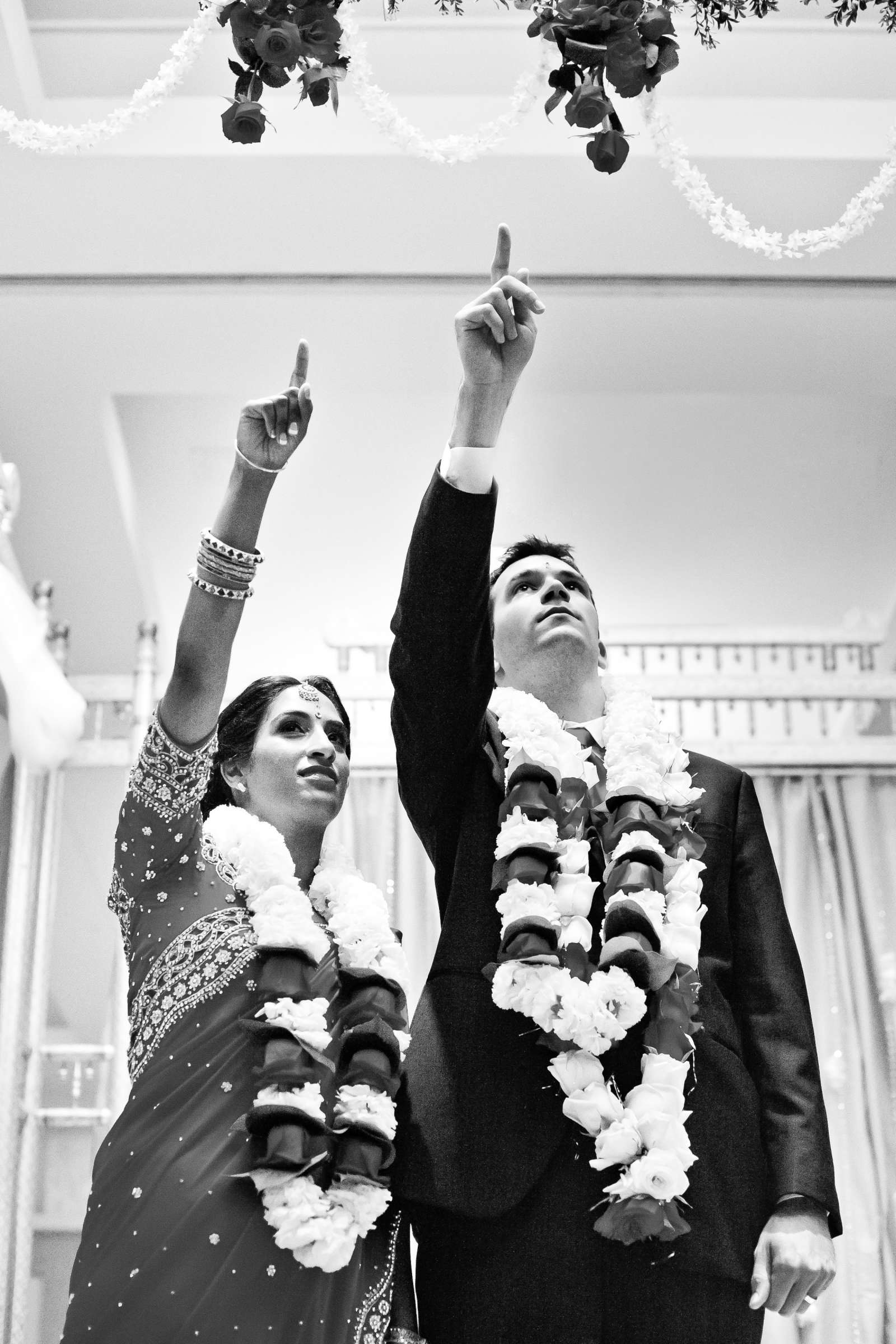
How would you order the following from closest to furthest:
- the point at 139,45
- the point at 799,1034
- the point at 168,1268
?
the point at 168,1268
the point at 799,1034
the point at 139,45

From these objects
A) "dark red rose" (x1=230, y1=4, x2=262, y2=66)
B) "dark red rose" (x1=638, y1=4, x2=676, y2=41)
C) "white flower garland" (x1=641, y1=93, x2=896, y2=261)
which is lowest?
"dark red rose" (x1=638, y1=4, x2=676, y2=41)

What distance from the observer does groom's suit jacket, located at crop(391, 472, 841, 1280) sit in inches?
72.7

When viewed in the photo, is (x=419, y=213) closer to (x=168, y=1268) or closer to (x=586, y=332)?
(x=586, y=332)

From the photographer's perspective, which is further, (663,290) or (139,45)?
(663,290)

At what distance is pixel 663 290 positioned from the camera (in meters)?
4.33

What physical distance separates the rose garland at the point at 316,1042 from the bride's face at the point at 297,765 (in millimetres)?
66

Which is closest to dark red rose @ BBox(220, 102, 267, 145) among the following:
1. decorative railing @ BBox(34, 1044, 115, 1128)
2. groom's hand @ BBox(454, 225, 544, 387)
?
groom's hand @ BBox(454, 225, 544, 387)

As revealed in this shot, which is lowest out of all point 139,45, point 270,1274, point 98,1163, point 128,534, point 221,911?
point 270,1274

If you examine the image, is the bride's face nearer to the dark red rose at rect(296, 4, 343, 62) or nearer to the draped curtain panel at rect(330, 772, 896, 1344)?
the dark red rose at rect(296, 4, 343, 62)

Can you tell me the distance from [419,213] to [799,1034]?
108 inches

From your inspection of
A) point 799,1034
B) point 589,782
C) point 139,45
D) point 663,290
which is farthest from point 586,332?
point 799,1034

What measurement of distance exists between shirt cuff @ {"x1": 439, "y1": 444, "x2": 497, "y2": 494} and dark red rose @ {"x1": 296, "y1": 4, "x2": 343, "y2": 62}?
48 cm

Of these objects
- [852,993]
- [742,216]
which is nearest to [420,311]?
[742,216]

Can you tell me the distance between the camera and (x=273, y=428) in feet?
6.79
